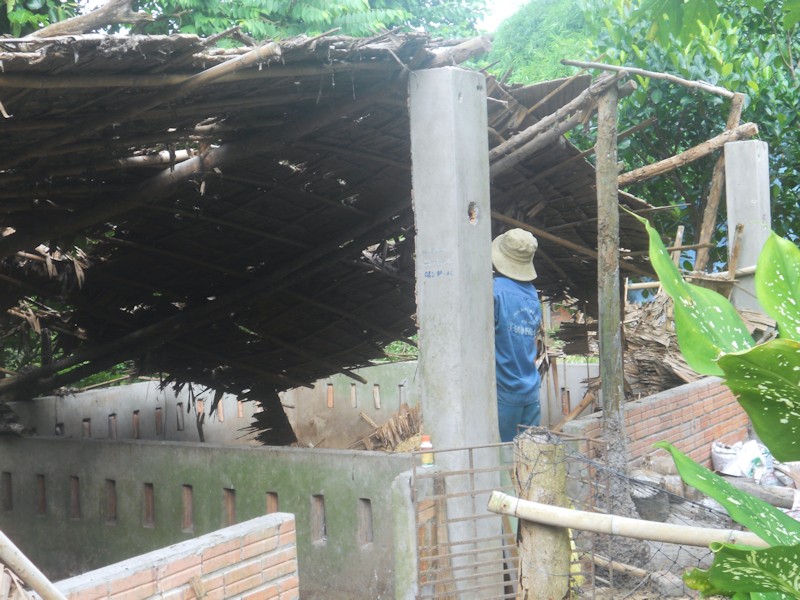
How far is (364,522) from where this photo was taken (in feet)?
16.6

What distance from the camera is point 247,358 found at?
9.04 meters

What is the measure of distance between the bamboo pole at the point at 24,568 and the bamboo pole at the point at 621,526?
1290 millimetres

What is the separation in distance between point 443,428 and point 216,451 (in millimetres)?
1584

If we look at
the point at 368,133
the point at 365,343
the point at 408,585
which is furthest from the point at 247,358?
the point at 408,585

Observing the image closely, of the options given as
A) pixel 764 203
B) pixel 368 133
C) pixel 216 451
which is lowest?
pixel 216 451

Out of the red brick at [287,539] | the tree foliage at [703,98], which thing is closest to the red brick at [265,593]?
the red brick at [287,539]

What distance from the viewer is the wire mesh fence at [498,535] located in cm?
406

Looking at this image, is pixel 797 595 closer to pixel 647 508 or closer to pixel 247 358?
pixel 647 508

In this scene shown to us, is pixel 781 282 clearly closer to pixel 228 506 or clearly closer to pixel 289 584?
pixel 289 584

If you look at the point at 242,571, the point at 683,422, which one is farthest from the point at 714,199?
the point at 242,571

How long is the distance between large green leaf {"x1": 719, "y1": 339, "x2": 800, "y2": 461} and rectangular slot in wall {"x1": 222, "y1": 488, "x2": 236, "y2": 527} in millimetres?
4733

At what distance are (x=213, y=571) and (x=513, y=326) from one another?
2.50 metres

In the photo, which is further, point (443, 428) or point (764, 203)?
point (764, 203)

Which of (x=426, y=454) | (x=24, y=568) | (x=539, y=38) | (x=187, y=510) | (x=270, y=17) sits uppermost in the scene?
(x=539, y=38)
